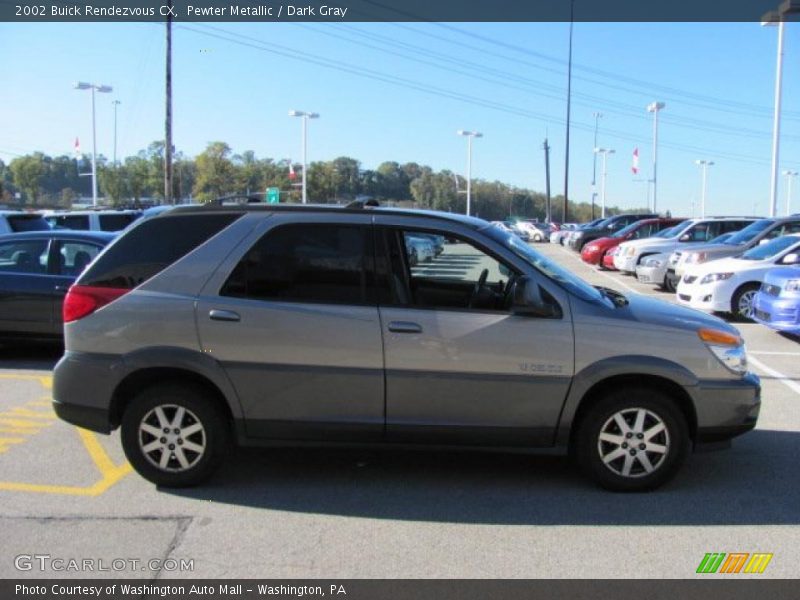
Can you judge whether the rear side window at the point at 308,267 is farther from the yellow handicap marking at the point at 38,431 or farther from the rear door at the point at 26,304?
the rear door at the point at 26,304

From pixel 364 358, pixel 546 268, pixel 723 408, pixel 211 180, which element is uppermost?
pixel 211 180

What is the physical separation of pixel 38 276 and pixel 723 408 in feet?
25.3

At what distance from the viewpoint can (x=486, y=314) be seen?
432cm

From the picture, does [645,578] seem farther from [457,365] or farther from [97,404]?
[97,404]

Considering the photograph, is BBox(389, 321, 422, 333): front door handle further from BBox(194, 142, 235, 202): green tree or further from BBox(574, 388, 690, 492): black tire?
BBox(194, 142, 235, 202): green tree

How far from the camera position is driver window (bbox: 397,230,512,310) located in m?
4.53

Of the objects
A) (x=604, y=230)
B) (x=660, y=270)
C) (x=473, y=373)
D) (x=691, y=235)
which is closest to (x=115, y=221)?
(x=660, y=270)

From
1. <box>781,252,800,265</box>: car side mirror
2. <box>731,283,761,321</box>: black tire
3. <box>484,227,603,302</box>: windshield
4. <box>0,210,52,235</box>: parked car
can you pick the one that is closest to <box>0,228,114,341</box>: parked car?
<box>0,210,52,235</box>: parked car

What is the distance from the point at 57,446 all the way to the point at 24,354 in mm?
4273

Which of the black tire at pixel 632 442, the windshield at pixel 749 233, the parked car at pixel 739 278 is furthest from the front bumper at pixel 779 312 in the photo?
the black tire at pixel 632 442

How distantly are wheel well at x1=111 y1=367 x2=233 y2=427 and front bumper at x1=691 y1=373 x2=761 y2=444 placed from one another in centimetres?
301

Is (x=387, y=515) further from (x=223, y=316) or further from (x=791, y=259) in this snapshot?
(x=791, y=259)

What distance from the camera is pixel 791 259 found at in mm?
11336

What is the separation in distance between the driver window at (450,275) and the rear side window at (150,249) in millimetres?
1278
